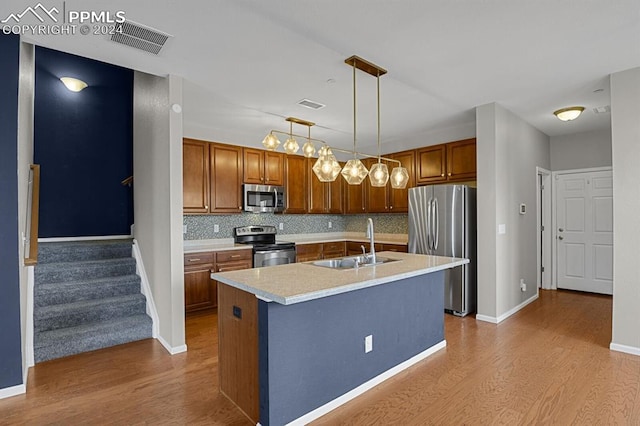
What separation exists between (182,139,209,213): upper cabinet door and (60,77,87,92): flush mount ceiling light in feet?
5.05

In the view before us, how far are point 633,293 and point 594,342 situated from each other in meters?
0.64

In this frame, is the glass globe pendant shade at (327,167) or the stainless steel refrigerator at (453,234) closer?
the glass globe pendant shade at (327,167)

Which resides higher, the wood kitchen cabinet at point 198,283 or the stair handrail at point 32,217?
the stair handrail at point 32,217

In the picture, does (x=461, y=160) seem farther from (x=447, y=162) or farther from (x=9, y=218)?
(x=9, y=218)

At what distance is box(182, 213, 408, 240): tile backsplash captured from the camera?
5.12 metres

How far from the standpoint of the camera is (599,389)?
→ 8.21 feet

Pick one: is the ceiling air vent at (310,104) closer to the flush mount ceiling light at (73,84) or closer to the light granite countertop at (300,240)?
the light granite countertop at (300,240)

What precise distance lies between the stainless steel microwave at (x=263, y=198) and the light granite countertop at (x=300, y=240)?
627 millimetres

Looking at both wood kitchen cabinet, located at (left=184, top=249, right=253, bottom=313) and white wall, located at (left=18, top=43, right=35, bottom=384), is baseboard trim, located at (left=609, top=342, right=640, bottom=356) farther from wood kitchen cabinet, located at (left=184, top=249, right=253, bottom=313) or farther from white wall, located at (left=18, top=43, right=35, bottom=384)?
white wall, located at (left=18, top=43, right=35, bottom=384)

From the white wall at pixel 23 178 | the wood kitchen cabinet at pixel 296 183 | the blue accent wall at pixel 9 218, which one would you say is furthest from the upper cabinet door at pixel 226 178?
the blue accent wall at pixel 9 218

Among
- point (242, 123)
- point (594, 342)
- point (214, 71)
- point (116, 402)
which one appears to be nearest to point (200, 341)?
point (116, 402)

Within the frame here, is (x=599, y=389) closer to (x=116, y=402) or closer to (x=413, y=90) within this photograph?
(x=413, y=90)

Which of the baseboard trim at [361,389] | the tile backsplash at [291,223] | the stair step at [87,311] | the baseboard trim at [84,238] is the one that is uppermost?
the tile backsplash at [291,223]

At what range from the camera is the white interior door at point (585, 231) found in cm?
525
